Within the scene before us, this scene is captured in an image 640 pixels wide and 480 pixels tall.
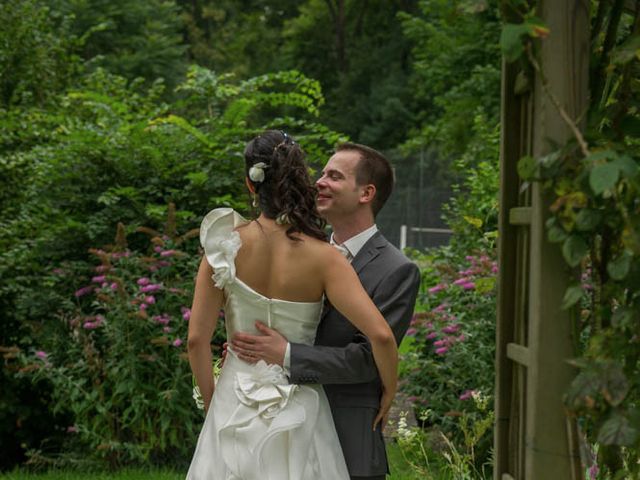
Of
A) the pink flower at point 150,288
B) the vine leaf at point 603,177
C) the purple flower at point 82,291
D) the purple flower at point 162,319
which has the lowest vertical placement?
the purple flower at point 162,319

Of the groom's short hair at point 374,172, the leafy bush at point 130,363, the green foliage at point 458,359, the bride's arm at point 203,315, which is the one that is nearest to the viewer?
the bride's arm at point 203,315

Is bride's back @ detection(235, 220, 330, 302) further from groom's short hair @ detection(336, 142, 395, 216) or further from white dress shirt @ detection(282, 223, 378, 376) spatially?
groom's short hair @ detection(336, 142, 395, 216)

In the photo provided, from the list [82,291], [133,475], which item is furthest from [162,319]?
[133,475]

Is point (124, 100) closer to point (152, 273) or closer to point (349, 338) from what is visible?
point (152, 273)

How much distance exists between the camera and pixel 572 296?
240cm

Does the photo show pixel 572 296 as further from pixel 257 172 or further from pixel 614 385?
pixel 257 172

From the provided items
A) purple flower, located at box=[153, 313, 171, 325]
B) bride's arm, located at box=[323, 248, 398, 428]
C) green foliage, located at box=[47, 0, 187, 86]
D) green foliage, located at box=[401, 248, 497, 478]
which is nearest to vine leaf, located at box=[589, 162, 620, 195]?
bride's arm, located at box=[323, 248, 398, 428]

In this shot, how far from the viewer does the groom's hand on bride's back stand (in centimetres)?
343

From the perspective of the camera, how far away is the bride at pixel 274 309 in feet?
11.0

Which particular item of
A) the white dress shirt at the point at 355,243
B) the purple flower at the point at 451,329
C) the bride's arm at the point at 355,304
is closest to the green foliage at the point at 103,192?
the purple flower at the point at 451,329

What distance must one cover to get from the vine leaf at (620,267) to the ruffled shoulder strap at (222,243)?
133cm

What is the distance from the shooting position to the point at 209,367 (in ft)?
11.7

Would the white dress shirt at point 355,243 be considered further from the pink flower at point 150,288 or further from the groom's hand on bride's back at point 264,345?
the pink flower at point 150,288

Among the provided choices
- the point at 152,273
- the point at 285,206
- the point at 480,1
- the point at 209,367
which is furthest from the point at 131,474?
the point at 480,1
